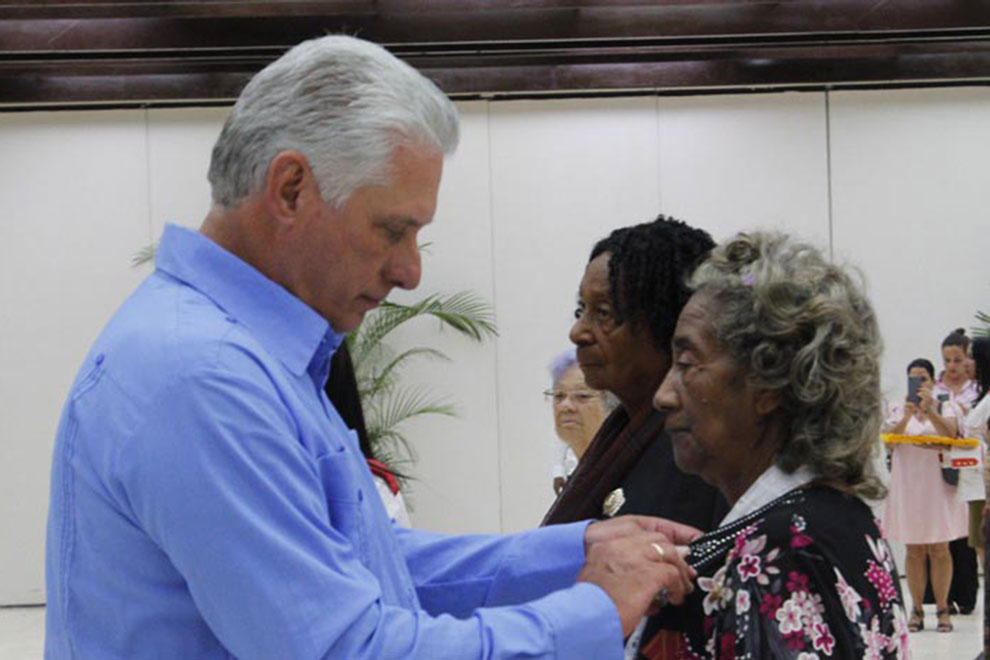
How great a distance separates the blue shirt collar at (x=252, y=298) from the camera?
171 cm

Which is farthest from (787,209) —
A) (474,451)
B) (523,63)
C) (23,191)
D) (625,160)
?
(23,191)

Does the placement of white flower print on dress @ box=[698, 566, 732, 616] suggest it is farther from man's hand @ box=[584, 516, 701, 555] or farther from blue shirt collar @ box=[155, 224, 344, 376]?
blue shirt collar @ box=[155, 224, 344, 376]

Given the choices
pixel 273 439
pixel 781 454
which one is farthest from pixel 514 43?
pixel 273 439

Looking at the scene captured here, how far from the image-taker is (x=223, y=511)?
152 cm

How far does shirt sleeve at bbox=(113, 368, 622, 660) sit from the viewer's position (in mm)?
1520

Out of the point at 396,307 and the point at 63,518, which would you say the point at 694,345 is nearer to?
the point at 63,518

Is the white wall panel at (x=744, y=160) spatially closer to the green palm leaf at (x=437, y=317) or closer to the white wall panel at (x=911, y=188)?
the white wall panel at (x=911, y=188)

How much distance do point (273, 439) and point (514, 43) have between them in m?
9.97

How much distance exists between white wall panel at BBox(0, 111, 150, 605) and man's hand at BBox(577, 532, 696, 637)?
11.2 m

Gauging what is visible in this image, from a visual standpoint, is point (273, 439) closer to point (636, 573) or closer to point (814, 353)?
point (636, 573)

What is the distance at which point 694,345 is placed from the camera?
85.0 inches

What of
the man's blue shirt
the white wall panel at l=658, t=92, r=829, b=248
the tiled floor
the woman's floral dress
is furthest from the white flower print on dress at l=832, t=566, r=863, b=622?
the white wall panel at l=658, t=92, r=829, b=248

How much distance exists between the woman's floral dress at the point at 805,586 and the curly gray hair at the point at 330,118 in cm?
68

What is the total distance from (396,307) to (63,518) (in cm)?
1056
